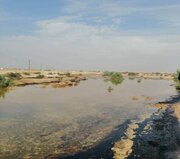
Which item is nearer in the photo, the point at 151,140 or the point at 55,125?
the point at 151,140

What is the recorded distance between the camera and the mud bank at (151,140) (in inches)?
699

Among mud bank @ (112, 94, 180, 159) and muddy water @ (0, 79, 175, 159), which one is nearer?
mud bank @ (112, 94, 180, 159)

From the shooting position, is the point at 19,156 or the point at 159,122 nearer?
the point at 19,156

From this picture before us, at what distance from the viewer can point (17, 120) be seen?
93.2 feet

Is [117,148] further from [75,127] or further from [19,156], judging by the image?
[75,127]

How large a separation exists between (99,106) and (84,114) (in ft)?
21.5

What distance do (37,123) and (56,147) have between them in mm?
7700

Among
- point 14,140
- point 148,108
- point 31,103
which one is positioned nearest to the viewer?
point 14,140

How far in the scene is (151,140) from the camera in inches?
820

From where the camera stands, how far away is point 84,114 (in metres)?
32.3

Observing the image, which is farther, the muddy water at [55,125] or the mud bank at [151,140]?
the muddy water at [55,125]

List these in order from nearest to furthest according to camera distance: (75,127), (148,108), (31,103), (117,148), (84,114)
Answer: (117,148) < (75,127) < (84,114) < (148,108) < (31,103)

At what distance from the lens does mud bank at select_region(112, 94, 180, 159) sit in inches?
699

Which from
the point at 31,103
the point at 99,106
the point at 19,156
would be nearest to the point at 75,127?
the point at 19,156
